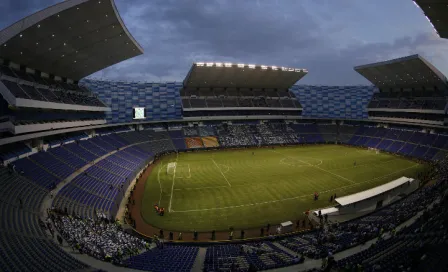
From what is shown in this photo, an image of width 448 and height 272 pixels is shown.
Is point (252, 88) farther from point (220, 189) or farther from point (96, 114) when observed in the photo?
point (220, 189)

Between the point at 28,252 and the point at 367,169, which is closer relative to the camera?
the point at 28,252

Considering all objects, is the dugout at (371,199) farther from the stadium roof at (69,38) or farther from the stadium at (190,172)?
the stadium roof at (69,38)

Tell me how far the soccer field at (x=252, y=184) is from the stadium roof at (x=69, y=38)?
19.1 meters

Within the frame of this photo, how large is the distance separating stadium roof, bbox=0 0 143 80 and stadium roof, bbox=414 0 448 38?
28938mm

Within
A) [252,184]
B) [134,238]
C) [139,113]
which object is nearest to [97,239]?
[134,238]

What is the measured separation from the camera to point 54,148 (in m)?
34.0

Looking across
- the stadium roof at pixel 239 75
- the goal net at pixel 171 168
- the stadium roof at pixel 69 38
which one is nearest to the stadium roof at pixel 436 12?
the stadium roof at pixel 69 38

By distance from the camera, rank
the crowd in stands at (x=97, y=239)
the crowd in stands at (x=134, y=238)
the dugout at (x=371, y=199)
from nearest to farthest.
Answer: the crowd in stands at (x=134, y=238)
the crowd in stands at (x=97, y=239)
the dugout at (x=371, y=199)

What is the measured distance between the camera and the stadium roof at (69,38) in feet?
79.7

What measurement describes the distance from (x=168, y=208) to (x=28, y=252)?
15359 millimetres

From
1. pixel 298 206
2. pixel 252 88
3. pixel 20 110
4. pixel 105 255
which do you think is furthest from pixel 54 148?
pixel 252 88

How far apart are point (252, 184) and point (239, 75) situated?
38.5 metres

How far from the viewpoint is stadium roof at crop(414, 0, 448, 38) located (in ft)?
78.3

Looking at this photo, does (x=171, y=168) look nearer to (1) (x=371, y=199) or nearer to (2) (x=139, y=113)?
(2) (x=139, y=113)
